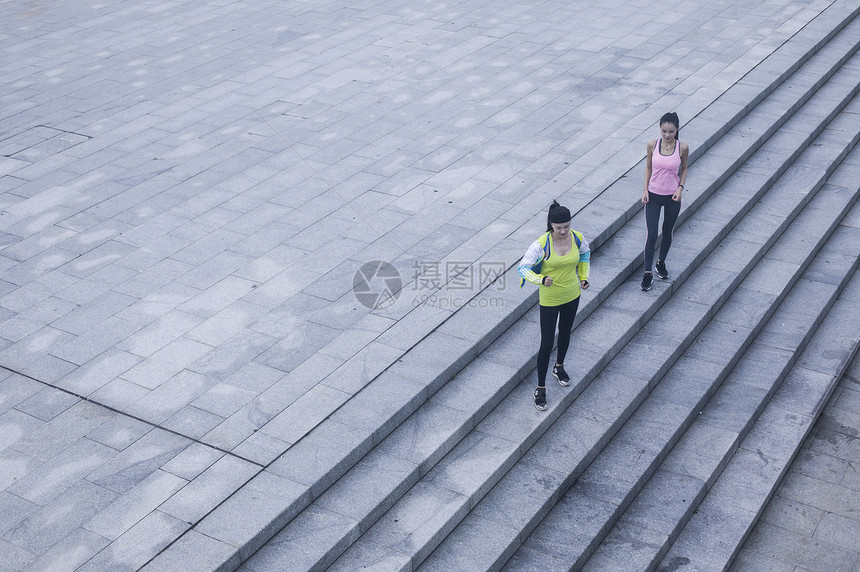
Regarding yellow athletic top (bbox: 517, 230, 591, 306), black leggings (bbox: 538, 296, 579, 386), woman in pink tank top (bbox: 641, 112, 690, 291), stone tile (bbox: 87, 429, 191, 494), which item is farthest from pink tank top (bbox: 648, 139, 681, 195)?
stone tile (bbox: 87, 429, 191, 494)

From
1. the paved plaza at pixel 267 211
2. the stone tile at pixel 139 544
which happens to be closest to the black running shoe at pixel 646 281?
the paved plaza at pixel 267 211

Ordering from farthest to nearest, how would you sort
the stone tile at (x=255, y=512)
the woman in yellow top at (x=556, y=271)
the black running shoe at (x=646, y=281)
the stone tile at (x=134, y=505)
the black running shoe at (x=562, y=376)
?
the black running shoe at (x=646, y=281) < the black running shoe at (x=562, y=376) < the woman in yellow top at (x=556, y=271) < the stone tile at (x=134, y=505) < the stone tile at (x=255, y=512)

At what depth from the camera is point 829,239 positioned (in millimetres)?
10422

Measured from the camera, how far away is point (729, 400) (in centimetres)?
816

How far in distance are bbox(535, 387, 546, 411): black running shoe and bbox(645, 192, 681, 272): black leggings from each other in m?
2.16

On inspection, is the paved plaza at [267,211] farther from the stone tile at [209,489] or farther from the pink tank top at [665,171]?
the pink tank top at [665,171]

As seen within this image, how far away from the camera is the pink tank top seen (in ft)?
26.7

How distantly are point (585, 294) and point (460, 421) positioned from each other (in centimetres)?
213

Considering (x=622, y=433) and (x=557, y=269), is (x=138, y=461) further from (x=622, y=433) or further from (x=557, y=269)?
(x=622, y=433)

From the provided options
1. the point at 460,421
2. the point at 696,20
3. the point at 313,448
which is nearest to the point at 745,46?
the point at 696,20

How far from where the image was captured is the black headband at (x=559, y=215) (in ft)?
21.6

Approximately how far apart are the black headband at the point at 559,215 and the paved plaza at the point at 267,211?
6.06 ft

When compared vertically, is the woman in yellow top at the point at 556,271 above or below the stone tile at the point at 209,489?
above

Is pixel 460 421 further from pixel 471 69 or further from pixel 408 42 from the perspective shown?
pixel 408 42
